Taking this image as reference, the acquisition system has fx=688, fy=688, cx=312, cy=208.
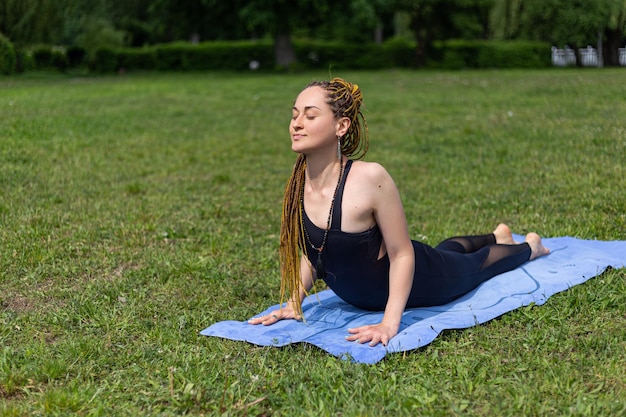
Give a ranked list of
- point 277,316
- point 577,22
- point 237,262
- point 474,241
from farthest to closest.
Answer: point 577,22
point 237,262
point 474,241
point 277,316

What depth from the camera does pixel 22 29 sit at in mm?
28750

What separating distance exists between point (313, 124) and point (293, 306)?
116cm

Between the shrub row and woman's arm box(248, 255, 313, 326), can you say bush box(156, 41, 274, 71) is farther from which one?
woman's arm box(248, 255, 313, 326)

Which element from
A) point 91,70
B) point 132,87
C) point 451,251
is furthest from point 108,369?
point 91,70

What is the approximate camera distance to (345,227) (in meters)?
3.85

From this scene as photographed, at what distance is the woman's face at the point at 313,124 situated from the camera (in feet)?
12.4

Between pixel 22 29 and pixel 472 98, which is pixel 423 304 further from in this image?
pixel 22 29

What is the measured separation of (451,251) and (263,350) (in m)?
1.67

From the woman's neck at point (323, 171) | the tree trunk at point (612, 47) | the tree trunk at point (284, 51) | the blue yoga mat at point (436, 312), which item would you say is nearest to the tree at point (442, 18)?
the tree trunk at point (284, 51)

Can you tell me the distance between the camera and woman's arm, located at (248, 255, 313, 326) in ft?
13.7

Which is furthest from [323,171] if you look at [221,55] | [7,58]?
[221,55]

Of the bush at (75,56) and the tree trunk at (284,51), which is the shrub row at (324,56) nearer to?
the tree trunk at (284,51)

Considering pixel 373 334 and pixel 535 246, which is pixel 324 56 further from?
pixel 373 334

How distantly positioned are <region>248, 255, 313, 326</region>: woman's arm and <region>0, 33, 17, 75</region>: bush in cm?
3027
